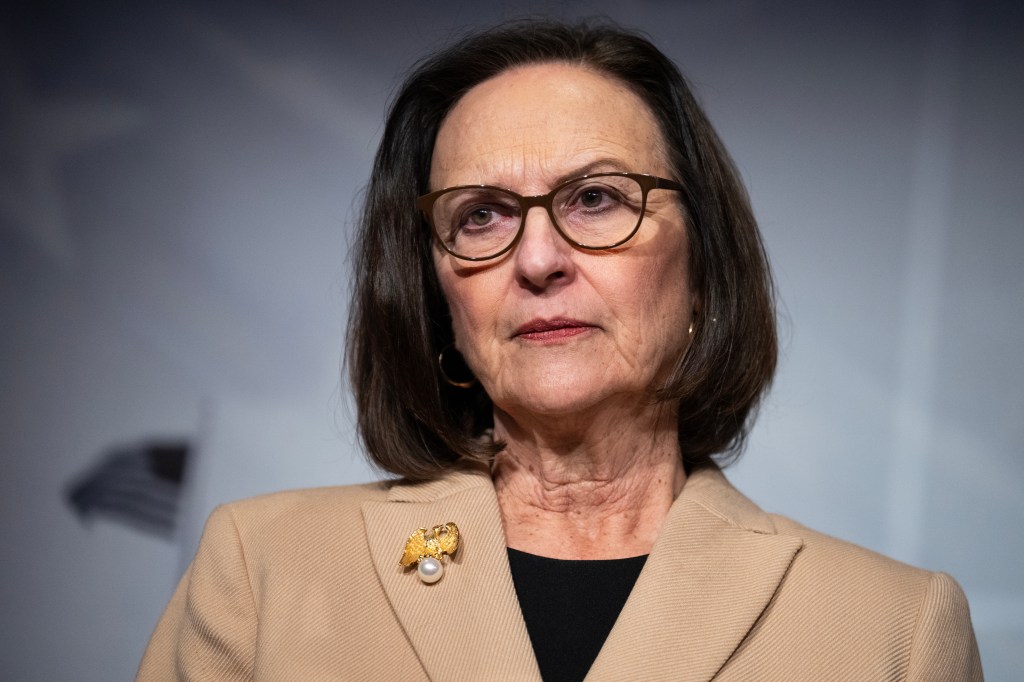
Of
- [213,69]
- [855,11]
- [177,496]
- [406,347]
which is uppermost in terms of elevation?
[855,11]

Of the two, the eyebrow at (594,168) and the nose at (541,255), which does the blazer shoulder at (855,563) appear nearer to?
the nose at (541,255)

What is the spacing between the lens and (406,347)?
2285mm

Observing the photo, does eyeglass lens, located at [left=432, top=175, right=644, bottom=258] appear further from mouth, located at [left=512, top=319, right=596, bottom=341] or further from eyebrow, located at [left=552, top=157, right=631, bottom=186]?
mouth, located at [left=512, top=319, right=596, bottom=341]

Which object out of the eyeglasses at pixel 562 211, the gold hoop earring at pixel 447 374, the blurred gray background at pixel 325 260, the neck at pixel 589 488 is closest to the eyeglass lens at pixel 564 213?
the eyeglasses at pixel 562 211

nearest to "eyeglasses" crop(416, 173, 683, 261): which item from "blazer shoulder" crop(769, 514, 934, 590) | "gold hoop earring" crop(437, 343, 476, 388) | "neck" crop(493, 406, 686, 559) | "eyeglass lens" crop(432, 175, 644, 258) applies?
"eyeglass lens" crop(432, 175, 644, 258)

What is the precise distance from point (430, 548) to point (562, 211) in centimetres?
70

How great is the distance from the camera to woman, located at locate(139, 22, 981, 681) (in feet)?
6.16

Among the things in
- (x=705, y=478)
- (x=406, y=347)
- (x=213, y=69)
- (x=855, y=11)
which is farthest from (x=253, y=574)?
(x=855, y=11)

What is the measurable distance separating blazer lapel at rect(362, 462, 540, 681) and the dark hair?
0.13 m

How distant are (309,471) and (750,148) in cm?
171

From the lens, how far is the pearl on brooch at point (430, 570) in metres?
1.94

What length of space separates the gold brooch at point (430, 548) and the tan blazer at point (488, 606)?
0.06ft

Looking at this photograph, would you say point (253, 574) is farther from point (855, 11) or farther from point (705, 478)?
point (855, 11)

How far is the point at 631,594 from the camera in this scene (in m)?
1.91
